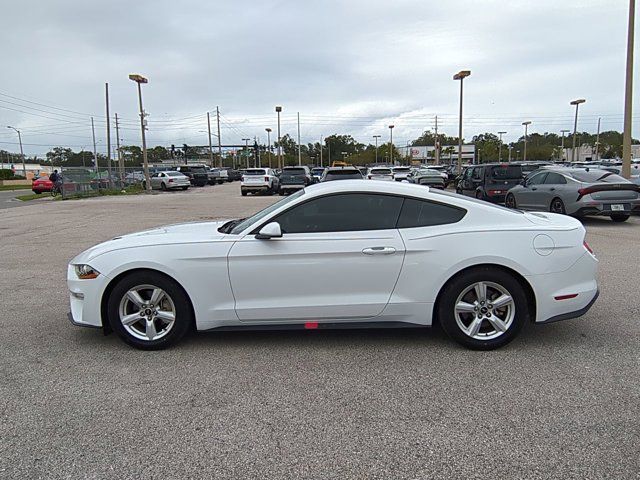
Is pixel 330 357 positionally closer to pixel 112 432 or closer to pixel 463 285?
pixel 463 285

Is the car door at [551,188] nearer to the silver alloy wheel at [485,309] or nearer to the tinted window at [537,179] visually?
the tinted window at [537,179]

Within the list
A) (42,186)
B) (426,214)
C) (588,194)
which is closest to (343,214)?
(426,214)

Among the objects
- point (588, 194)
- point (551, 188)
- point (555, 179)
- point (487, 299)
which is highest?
point (555, 179)

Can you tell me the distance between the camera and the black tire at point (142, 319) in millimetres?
4105

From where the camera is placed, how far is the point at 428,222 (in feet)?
13.7

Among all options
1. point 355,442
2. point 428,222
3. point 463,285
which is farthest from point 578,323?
point 355,442

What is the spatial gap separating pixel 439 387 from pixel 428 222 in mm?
1417

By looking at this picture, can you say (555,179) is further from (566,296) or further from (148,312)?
(148,312)

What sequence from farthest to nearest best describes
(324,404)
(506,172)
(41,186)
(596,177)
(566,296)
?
(41,186) < (506,172) < (596,177) < (566,296) < (324,404)

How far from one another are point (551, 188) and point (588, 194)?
126 centimetres

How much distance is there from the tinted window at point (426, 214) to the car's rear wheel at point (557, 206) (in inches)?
371

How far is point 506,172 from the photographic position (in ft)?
54.5

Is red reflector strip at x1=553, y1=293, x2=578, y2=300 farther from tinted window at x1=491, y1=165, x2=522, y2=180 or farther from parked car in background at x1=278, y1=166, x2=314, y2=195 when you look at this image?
parked car in background at x1=278, y1=166, x2=314, y2=195

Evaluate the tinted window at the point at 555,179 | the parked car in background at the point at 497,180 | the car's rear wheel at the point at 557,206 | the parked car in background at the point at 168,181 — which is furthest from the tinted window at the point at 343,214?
the parked car in background at the point at 168,181
